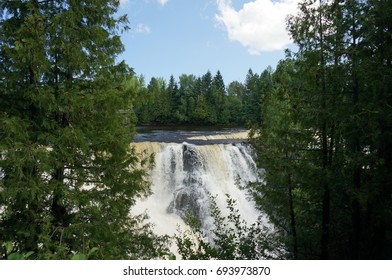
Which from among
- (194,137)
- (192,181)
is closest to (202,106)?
(194,137)

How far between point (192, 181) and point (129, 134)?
13.6m

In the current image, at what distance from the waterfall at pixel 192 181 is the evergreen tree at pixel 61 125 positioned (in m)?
11.2

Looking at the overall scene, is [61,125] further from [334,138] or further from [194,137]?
[194,137]

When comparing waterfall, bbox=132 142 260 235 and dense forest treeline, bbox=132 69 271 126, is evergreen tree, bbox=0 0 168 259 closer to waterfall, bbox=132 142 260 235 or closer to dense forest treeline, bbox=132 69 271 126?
waterfall, bbox=132 142 260 235

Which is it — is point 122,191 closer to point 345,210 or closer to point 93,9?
point 93,9

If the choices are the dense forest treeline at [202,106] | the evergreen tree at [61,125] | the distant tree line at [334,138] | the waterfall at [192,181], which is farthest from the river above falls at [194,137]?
the dense forest treeline at [202,106]

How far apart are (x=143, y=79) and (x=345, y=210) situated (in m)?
77.6

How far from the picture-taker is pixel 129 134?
297 inches

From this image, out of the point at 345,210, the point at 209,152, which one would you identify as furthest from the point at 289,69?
the point at 209,152

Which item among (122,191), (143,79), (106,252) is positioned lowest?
(106,252)

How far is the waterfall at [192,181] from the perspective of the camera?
18.9 meters

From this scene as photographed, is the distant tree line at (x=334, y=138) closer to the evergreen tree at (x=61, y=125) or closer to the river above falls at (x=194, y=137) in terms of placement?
the evergreen tree at (x=61, y=125)

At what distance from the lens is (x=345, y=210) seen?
680 centimetres

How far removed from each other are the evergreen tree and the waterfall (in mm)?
11242
